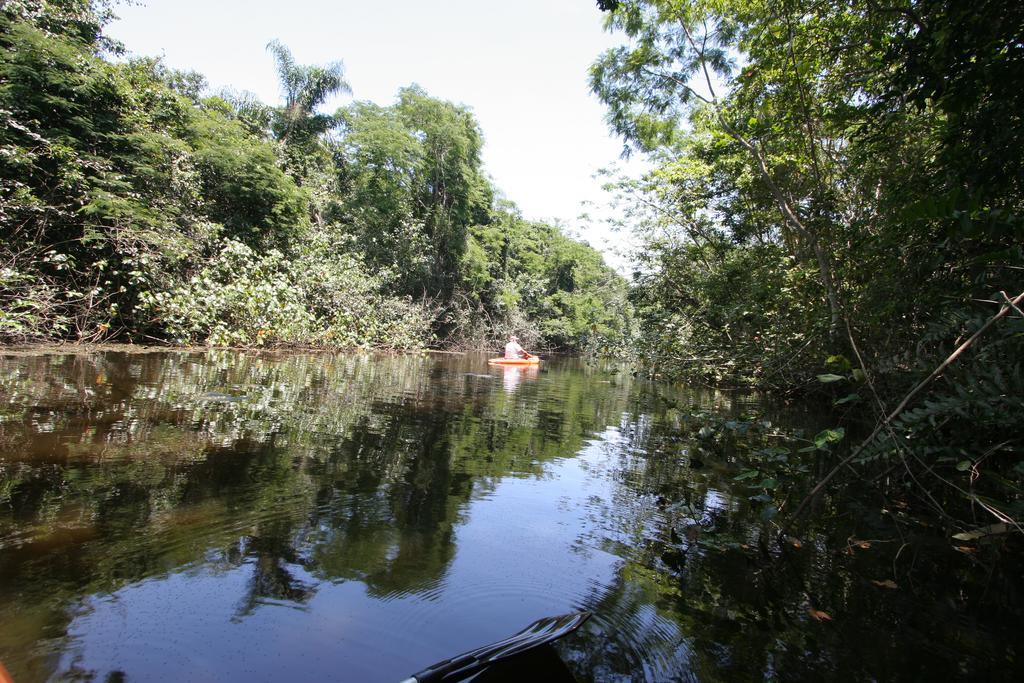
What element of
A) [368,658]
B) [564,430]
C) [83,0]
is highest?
[83,0]

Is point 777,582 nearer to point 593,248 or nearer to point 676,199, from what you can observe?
point 676,199

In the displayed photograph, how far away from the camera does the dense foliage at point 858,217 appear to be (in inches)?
130

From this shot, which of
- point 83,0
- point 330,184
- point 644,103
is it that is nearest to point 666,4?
point 644,103

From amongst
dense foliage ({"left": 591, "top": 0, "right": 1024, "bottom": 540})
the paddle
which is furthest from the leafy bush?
the paddle

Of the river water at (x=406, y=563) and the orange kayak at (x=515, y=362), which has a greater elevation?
the orange kayak at (x=515, y=362)

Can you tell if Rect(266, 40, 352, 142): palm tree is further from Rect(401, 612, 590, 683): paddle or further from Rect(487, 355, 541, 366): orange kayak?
Rect(401, 612, 590, 683): paddle

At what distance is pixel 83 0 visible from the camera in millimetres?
14172

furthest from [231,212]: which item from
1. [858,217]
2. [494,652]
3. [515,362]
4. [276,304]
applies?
[494,652]

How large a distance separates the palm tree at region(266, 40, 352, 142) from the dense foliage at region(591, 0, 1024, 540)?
2042 centimetres

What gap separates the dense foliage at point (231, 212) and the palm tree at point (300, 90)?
0.25ft

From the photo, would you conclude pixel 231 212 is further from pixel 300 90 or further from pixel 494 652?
pixel 494 652

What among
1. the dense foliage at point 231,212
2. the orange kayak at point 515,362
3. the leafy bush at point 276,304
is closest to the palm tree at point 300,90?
the dense foliage at point 231,212

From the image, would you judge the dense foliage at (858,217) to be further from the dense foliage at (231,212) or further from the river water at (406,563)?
the dense foliage at (231,212)

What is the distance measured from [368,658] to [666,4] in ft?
34.7
